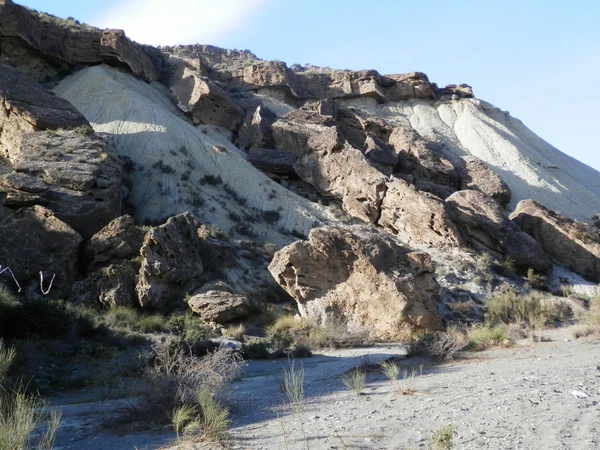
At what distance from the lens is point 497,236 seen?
25.9 meters

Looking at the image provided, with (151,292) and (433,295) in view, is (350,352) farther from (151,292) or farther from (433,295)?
(151,292)

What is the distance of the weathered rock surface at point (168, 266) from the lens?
1792 cm

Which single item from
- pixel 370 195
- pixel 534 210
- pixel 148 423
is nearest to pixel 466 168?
pixel 534 210

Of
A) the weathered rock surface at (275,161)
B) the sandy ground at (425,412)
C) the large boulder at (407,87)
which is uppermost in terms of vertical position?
the large boulder at (407,87)

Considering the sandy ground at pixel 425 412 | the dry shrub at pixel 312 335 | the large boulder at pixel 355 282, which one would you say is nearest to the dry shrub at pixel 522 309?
the large boulder at pixel 355 282

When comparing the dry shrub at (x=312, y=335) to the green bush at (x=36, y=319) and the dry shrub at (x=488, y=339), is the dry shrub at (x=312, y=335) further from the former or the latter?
the green bush at (x=36, y=319)

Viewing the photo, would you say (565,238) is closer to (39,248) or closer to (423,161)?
(423,161)

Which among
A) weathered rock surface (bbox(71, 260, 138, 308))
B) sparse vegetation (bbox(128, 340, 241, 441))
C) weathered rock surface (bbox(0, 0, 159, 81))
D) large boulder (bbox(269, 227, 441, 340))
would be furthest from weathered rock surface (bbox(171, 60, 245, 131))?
sparse vegetation (bbox(128, 340, 241, 441))

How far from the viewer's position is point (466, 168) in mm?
34250

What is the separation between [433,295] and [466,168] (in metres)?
17.9

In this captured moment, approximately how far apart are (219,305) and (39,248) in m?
5.79

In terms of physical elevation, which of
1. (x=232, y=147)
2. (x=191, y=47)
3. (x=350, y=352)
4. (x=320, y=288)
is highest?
(x=191, y=47)

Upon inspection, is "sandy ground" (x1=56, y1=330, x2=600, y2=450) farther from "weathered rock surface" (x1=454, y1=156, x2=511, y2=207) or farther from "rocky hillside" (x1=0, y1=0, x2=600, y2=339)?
"weathered rock surface" (x1=454, y1=156, x2=511, y2=207)

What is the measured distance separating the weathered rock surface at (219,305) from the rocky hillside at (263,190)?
6cm
